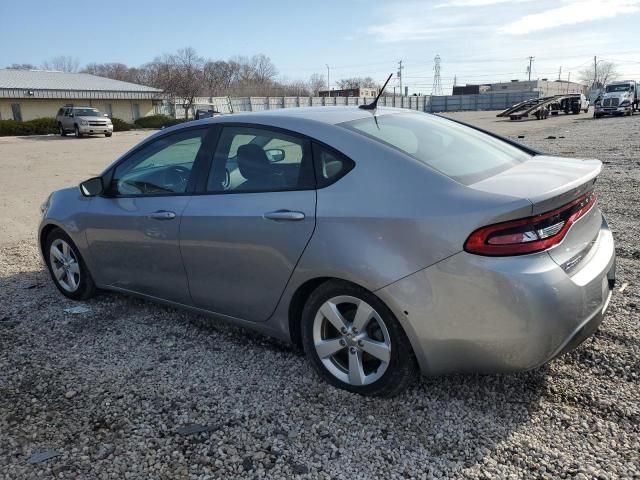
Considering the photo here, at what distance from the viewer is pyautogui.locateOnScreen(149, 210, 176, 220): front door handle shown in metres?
3.62

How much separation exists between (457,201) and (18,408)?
8.86 feet

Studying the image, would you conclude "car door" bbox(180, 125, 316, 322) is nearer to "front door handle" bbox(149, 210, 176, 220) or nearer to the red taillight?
"front door handle" bbox(149, 210, 176, 220)

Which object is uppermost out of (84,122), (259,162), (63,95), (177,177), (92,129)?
(63,95)

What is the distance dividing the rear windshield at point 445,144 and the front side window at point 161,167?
119cm

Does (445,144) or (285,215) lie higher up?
(445,144)

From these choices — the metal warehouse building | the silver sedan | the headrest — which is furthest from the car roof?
the metal warehouse building

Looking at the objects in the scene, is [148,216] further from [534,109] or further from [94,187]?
[534,109]

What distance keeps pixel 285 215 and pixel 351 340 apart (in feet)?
2.56

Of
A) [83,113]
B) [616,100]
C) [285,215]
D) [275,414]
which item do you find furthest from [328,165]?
[616,100]

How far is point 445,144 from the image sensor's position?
3.24 meters

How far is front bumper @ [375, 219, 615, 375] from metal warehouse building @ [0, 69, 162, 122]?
47.6m

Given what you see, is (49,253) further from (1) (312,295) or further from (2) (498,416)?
(2) (498,416)

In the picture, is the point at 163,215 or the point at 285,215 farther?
the point at 163,215

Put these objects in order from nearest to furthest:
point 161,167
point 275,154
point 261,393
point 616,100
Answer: point 261,393 → point 275,154 → point 161,167 → point 616,100
